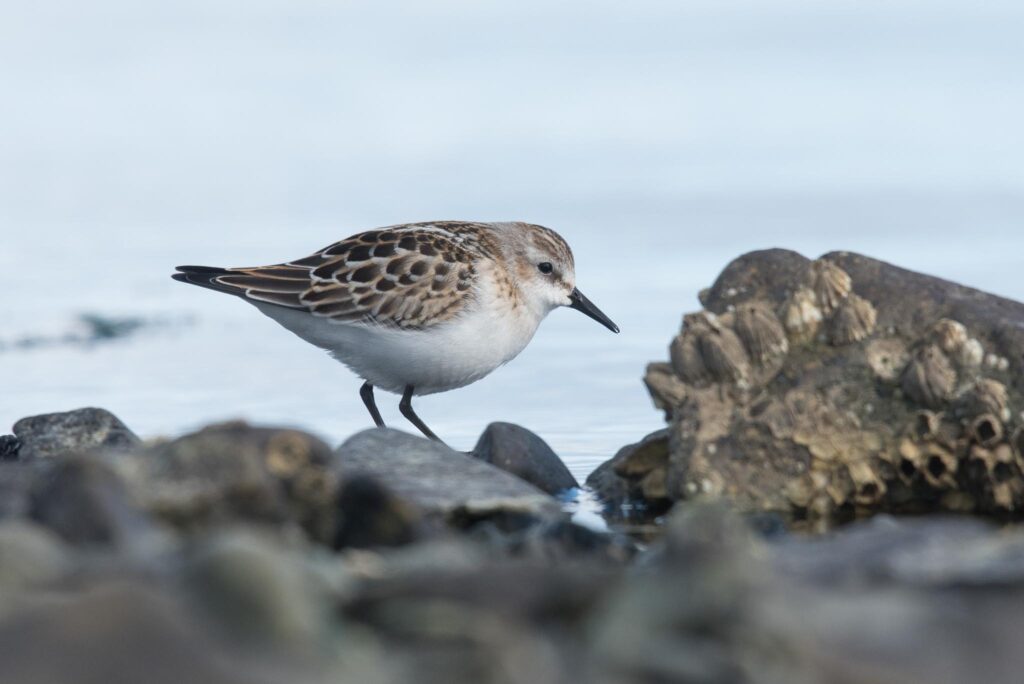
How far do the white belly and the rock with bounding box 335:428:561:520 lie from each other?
1.45 meters

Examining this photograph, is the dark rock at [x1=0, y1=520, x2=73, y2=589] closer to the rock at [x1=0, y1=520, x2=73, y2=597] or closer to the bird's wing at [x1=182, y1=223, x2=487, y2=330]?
the rock at [x1=0, y1=520, x2=73, y2=597]

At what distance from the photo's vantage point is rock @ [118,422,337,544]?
381 centimetres

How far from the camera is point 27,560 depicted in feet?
10.7

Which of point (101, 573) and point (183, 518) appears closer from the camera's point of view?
point (101, 573)

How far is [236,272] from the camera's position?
7344 mm

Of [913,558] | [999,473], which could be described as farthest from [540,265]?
[913,558]

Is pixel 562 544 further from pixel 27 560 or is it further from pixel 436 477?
pixel 27 560

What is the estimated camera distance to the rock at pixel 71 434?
5918 mm

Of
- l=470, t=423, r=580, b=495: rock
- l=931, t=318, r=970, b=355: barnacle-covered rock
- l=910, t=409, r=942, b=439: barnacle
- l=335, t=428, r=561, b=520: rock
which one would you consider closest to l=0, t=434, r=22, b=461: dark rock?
l=335, t=428, r=561, b=520: rock

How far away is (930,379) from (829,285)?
1.81 feet

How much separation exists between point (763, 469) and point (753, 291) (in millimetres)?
813

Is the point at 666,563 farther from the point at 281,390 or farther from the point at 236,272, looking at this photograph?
the point at 281,390

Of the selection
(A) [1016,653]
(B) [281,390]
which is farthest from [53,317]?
(A) [1016,653]

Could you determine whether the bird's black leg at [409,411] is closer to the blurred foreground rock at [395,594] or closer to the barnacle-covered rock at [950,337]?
the barnacle-covered rock at [950,337]
